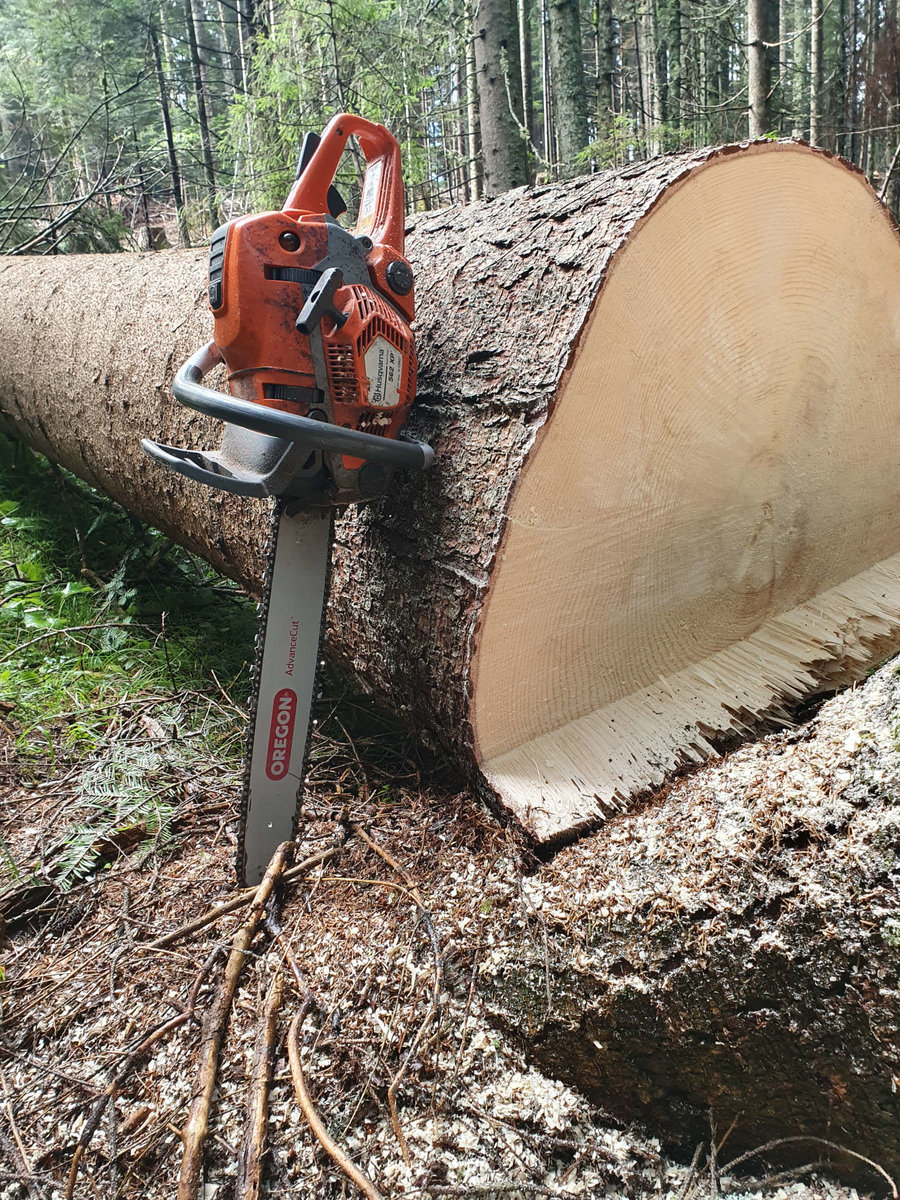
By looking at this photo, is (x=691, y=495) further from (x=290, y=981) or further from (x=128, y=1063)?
(x=128, y=1063)

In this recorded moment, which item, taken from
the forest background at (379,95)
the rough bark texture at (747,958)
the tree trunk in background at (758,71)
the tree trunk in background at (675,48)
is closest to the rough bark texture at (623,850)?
the rough bark texture at (747,958)

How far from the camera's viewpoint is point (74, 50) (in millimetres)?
11328

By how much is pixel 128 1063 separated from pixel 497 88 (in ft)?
19.7

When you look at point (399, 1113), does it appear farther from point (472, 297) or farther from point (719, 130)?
point (719, 130)

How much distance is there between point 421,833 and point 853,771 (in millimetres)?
915

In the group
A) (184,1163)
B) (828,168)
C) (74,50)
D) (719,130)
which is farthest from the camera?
(74,50)

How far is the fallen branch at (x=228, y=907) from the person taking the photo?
1.47 metres

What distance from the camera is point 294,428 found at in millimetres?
1263

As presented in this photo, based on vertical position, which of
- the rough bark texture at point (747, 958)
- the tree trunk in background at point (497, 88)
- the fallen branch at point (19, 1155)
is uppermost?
the tree trunk in background at point (497, 88)

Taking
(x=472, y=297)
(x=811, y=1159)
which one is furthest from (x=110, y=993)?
(x=472, y=297)

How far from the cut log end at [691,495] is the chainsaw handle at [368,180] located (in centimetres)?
52

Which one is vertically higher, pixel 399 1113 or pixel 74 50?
pixel 74 50

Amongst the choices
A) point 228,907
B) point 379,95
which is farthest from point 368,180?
point 379,95

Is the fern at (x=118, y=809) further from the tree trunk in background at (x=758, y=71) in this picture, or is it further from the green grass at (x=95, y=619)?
the tree trunk in background at (x=758, y=71)
